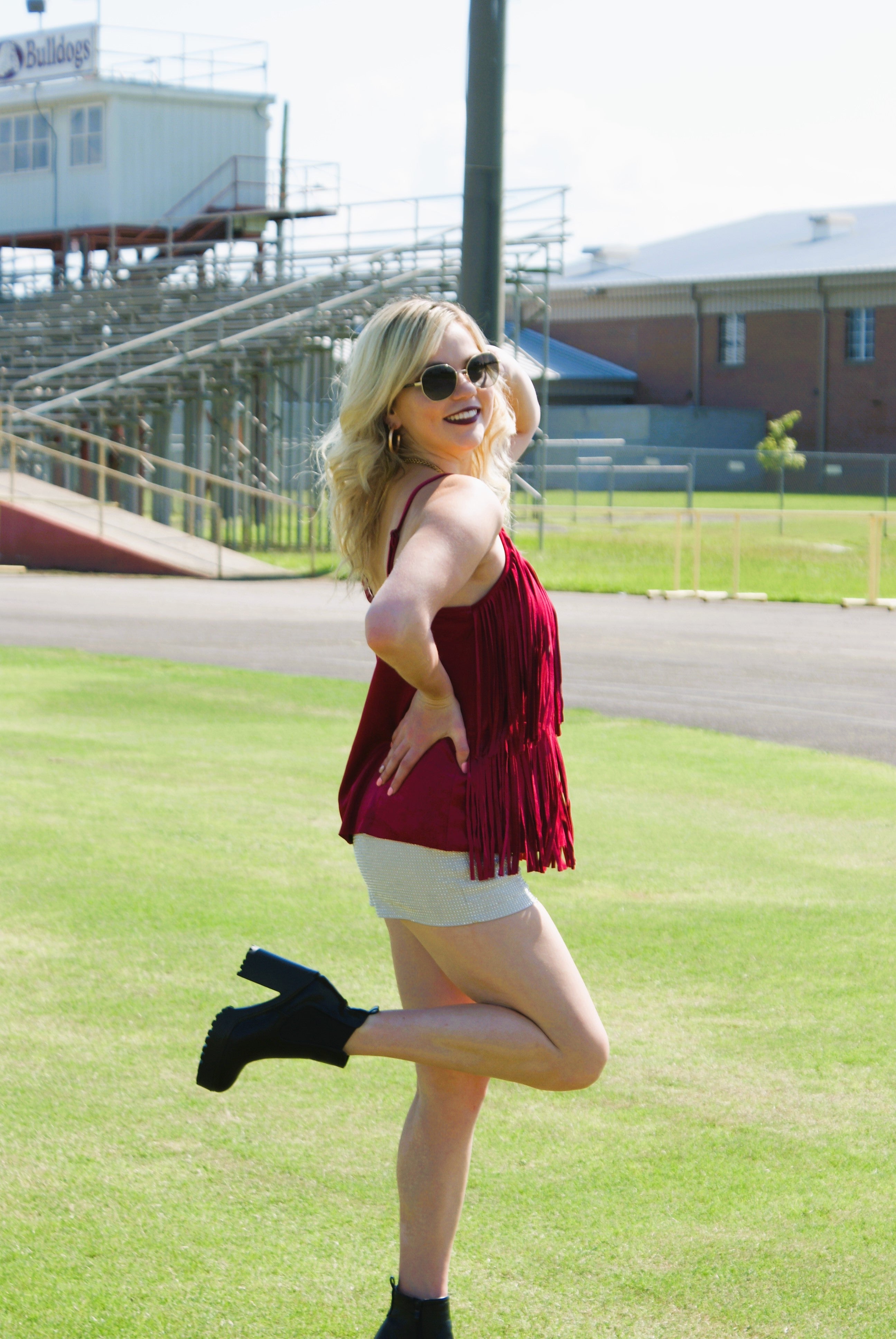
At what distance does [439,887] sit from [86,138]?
4249cm

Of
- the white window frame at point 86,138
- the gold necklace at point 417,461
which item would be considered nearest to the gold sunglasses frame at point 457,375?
the gold necklace at point 417,461

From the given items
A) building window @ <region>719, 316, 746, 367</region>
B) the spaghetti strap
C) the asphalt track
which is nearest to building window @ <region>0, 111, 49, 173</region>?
the asphalt track

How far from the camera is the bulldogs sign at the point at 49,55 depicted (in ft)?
137

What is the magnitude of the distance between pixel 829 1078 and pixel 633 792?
13.9 feet

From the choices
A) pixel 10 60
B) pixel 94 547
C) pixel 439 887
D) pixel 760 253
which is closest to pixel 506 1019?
pixel 439 887

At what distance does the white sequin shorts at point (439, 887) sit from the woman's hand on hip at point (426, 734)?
0.41ft

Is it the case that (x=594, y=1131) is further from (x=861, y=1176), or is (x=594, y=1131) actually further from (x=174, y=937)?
(x=174, y=937)

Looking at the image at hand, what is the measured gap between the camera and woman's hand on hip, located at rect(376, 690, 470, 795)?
2783mm

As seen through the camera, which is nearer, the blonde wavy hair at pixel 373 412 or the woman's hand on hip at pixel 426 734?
the woman's hand on hip at pixel 426 734

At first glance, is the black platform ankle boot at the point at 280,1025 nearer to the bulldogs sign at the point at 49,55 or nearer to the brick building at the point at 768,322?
the bulldogs sign at the point at 49,55

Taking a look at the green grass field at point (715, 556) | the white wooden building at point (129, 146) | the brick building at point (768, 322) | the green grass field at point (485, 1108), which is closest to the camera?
the green grass field at point (485, 1108)

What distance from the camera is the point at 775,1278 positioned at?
126 inches

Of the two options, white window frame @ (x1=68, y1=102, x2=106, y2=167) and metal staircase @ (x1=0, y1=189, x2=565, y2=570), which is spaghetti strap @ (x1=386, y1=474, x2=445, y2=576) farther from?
white window frame @ (x1=68, y1=102, x2=106, y2=167)

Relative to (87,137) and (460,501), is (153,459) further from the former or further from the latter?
(460,501)
